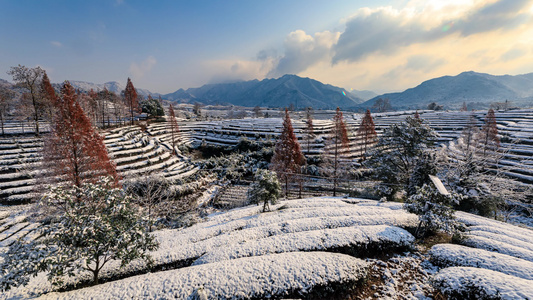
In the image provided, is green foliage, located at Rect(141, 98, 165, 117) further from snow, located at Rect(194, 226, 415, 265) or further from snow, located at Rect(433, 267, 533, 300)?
snow, located at Rect(433, 267, 533, 300)

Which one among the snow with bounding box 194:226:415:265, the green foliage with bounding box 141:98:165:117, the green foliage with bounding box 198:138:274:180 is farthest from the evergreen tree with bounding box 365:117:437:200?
the green foliage with bounding box 141:98:165:117

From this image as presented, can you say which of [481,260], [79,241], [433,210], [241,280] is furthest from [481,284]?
[79,241]

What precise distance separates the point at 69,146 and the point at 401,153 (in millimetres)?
33526

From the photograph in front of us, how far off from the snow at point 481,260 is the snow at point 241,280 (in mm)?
4002

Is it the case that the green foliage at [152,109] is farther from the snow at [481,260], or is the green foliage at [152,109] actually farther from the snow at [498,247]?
the snow at [498,247]

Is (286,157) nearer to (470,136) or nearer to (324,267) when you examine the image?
(324,267)

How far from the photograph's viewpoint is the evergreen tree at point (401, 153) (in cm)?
2162

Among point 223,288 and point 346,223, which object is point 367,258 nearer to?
point 346,223

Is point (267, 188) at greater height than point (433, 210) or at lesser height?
lesser

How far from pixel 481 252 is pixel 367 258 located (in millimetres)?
4914

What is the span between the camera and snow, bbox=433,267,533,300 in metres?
6.08

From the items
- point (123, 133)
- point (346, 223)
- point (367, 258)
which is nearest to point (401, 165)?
point (346, 223)

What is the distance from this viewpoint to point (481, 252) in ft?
28.3

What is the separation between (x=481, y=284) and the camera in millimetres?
6527
